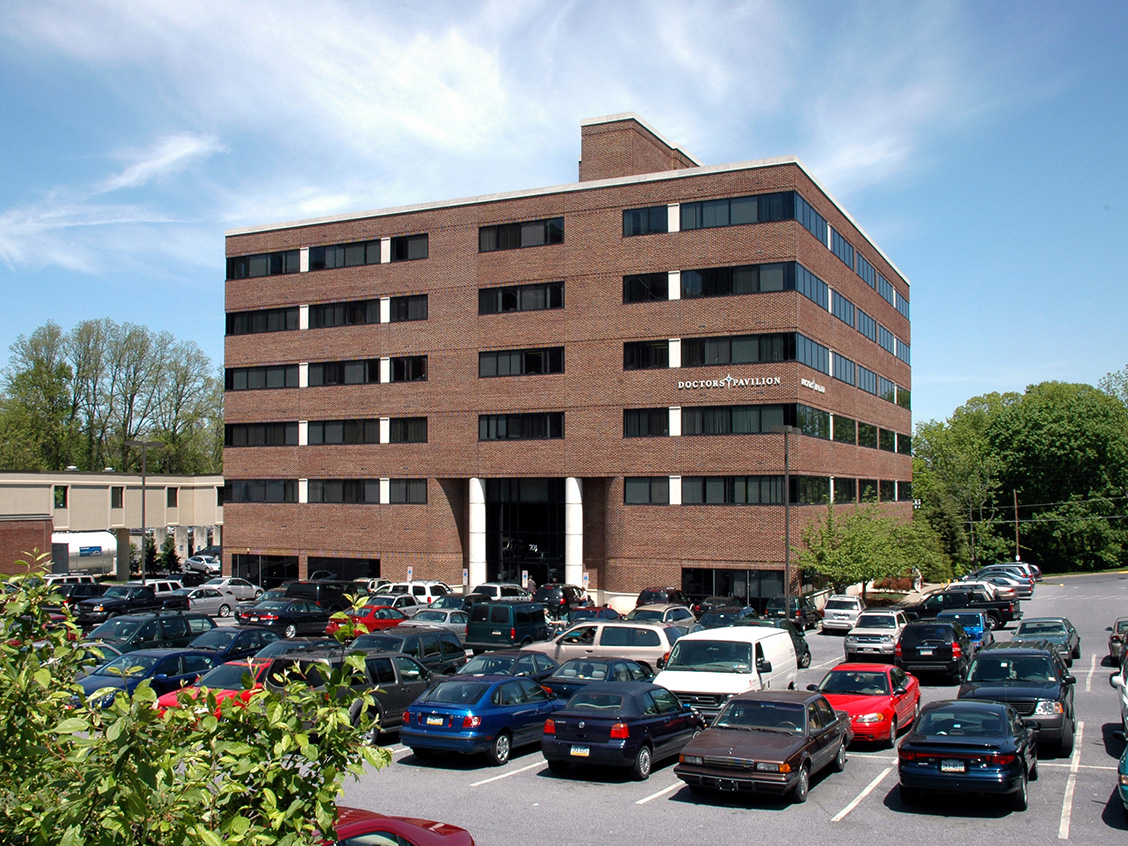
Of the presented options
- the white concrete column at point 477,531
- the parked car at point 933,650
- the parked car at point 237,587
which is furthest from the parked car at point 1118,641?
the parked car at point 237,587

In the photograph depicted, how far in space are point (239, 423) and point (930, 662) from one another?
46.5 meters

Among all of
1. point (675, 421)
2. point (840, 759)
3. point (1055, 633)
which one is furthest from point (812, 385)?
point (840, 759)

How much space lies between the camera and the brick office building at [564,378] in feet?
155

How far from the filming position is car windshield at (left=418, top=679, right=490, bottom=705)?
1689 centimetres

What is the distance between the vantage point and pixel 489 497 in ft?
179

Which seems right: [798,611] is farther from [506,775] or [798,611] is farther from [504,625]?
[506,775]

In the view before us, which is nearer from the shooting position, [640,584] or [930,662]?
[930,662]

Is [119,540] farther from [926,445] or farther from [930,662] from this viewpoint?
[926,445]

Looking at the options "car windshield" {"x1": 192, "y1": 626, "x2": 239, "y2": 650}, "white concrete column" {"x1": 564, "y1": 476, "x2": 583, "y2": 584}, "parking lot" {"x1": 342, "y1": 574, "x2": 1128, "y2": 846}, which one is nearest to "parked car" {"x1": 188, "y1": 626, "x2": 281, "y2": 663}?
"car windshield" {"x1": 192, "y1": 626, "x2": 239, "y2": 650}

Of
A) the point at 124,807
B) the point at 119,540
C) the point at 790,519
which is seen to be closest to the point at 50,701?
the point at 124,807

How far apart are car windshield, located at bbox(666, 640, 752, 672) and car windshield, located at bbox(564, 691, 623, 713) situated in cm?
460

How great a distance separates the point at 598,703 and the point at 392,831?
8090mm

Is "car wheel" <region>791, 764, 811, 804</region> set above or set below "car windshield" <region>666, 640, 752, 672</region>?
below

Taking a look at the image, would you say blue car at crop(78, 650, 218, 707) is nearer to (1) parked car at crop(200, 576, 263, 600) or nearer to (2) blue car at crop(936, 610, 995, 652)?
(2) blue car at crop(936, 610, 995, 652)
